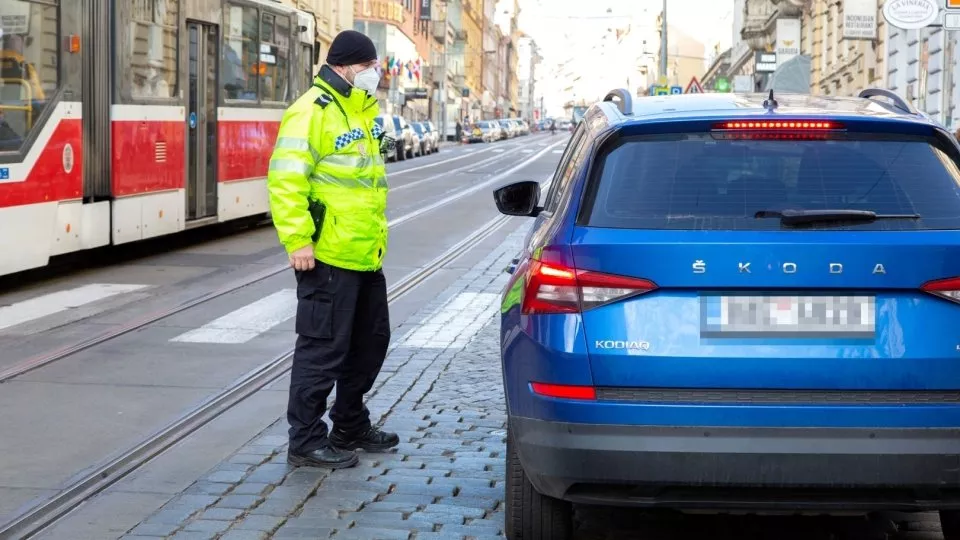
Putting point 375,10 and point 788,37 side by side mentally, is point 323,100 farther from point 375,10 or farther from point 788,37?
point 375,10

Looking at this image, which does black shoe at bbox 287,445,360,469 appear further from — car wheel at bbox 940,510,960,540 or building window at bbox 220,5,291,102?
building window at bbox 220,5,291,102

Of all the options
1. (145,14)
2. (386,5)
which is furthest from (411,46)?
(145,14)

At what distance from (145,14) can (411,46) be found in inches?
3155

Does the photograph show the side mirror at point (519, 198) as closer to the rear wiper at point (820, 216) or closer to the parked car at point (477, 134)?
the rear wiper at point (820, 216)

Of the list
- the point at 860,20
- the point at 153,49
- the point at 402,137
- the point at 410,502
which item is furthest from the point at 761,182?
the point at 402,137

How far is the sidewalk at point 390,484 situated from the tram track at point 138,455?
392 mm

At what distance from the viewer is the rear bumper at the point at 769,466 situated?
4.46 m

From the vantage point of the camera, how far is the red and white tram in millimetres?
12695

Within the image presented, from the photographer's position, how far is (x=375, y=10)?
82.4 m

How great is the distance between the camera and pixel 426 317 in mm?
11727

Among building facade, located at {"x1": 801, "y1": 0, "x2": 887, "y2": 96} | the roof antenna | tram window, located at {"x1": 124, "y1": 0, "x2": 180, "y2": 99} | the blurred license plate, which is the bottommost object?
the blurred license plate

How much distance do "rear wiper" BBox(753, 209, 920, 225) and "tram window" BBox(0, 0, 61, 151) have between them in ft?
29.6

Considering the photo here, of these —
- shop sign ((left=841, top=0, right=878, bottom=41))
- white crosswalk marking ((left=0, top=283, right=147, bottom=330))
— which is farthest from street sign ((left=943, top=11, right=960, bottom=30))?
shop sign ((left=841, top=0, right=878, bottom=41))

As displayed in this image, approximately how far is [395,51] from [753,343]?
82216mm
